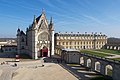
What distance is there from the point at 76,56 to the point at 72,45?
28237 millimetres

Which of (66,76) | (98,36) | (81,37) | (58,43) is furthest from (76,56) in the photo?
(98,36)

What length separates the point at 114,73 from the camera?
35.7 meters

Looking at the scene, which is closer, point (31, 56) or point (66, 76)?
point (66, 76)

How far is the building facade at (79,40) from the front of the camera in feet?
270

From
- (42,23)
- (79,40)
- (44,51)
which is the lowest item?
(44,51)

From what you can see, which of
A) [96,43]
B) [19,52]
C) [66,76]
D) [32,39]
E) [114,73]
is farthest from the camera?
[96,43]

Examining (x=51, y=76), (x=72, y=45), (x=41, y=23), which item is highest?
(x=41, y=23)

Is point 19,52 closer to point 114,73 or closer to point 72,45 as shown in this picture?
point 72,45

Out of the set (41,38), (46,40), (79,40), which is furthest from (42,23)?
(79,40)

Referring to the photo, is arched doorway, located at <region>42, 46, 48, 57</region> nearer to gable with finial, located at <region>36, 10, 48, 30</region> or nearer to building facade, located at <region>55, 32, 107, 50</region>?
gable with finial, located at <region>36, 10, 48, 30</region>

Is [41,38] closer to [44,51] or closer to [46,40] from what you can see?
[46,40]

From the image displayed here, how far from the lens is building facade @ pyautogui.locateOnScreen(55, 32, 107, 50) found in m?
82.1

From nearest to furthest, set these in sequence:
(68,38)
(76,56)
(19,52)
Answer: (76,56)
(19,52)
(68,38)

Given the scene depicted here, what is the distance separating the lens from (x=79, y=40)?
86.0 metres
